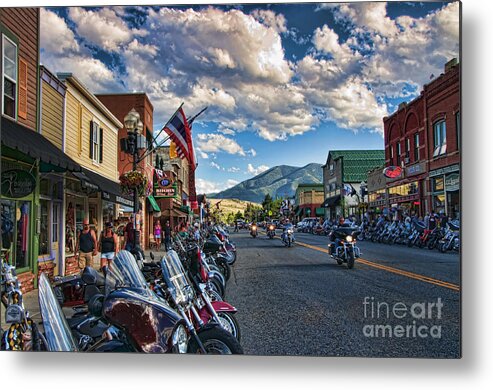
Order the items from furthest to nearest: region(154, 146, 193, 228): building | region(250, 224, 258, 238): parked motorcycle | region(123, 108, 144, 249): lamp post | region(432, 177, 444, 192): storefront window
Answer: region(250, 224, 258, 238): parked motorcycle
region(154, 146, 193, 228): building
region(123, 108, 144, 249): lamp post
region(432, 177, 444, 192): storefront window

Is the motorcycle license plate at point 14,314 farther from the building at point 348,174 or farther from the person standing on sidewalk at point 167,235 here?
the building at point 348,174

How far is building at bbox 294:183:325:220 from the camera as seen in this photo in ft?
14.7

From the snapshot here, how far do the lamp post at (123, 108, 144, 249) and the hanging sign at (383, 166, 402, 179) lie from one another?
2582 millimetres

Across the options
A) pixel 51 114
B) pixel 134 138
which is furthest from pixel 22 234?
pixel 134 138

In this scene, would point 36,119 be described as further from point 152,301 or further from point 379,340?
point 379,340

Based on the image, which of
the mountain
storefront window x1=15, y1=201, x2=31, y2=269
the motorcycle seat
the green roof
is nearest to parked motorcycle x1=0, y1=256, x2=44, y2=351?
storefront window x1=15, y1=201, x2=31, y2=269

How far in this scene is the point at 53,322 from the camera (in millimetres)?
3129

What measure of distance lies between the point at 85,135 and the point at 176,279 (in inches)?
87.0

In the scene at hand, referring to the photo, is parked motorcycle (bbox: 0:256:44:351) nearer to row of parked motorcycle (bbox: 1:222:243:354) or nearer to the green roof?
row of parked motorcycle (bbox: 1:222:243:354)

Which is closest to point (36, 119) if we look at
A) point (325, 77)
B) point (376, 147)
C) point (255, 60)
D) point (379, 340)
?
point (255, 60)

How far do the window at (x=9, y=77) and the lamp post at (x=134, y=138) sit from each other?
42.9 inches

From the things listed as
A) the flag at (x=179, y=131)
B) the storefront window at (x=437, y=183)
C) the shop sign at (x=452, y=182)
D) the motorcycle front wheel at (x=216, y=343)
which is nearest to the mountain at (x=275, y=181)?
the flag at (x=179, y=131)

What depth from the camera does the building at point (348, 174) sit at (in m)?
3.95

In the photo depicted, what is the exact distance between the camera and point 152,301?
116 inches
